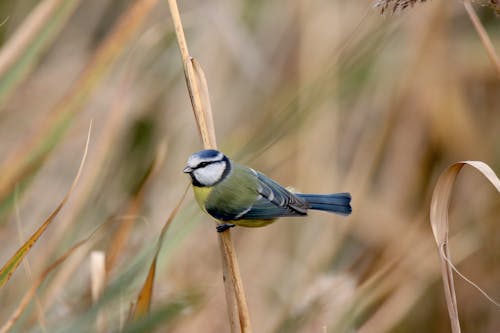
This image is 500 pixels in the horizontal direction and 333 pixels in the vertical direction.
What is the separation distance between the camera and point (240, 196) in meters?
1.84

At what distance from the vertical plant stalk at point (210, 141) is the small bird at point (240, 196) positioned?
107 mm

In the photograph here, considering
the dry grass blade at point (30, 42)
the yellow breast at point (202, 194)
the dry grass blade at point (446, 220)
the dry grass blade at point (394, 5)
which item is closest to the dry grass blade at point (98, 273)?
the yellow breast at point (202, 194)

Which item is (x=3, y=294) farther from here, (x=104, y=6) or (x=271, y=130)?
(x=104, y=6)

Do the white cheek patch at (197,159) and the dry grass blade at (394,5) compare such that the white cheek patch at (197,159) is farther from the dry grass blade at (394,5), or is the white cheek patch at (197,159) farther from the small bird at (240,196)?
the dry grass blade at (394,5)

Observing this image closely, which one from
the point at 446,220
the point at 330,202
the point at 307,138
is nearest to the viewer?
the point at 446,220

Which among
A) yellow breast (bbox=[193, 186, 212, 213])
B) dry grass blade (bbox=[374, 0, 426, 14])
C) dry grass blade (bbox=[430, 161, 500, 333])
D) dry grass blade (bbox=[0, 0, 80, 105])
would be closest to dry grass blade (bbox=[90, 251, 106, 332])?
yellow breast (bbox=[193, 186, 212, 213])

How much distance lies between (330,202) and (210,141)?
0.45 metres

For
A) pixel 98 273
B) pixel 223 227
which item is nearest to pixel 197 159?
pixel 223 227

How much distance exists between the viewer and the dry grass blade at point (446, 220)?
1.38 m

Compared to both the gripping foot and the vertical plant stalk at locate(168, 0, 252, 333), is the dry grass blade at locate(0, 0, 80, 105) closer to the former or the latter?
the vertical plant stalk at locate(168, 0, 252, 333)

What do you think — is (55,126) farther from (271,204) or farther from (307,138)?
(307,138)

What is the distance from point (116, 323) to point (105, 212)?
0.69 metres

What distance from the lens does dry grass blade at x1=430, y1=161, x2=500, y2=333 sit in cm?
138

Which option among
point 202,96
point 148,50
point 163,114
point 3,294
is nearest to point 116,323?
point 202,96
